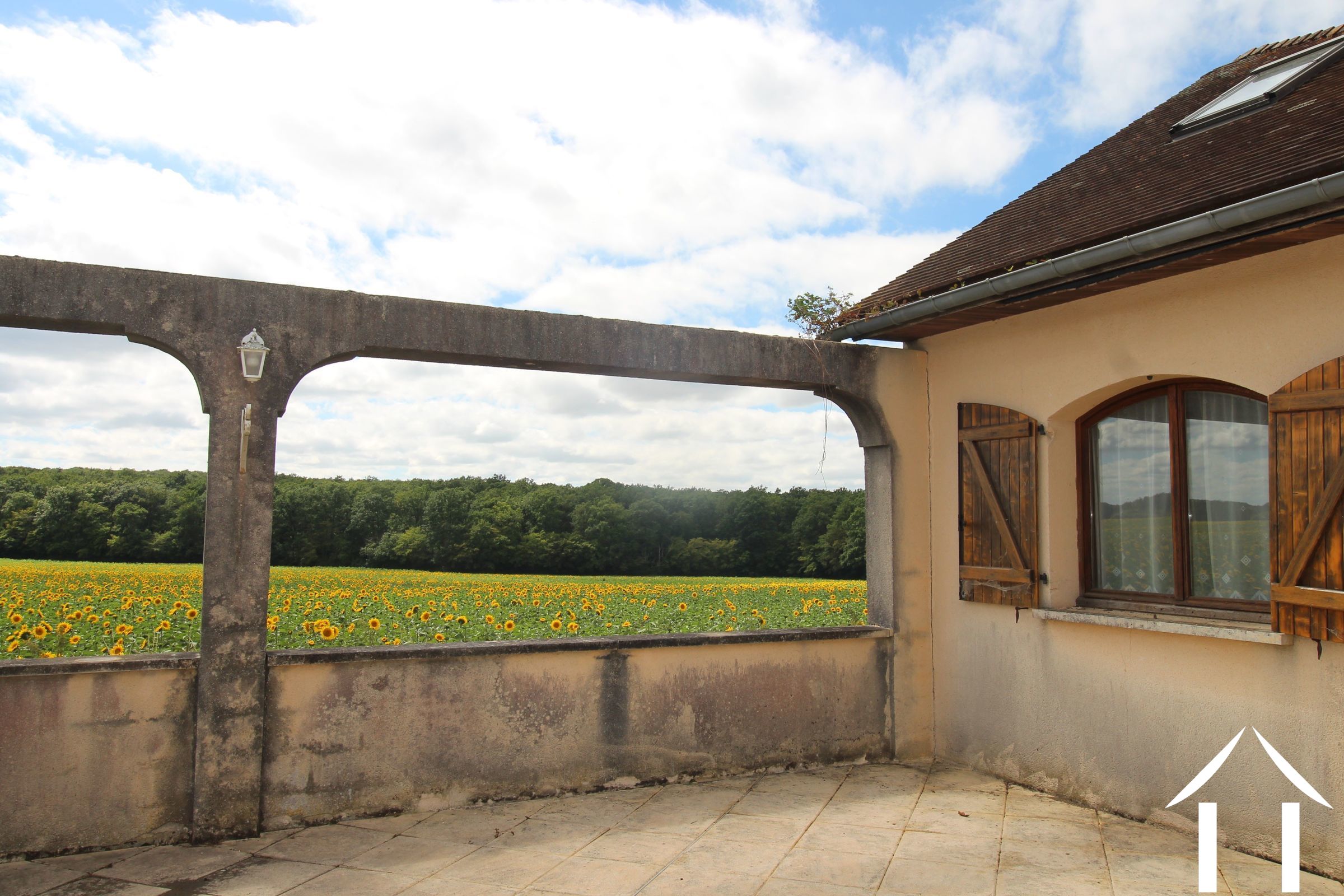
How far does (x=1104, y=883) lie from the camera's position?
3846 millimetres

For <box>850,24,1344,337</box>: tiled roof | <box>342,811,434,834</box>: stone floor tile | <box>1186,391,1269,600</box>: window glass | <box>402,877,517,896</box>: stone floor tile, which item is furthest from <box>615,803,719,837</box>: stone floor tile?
<box>850,24,1344,337</box>: tiled roof

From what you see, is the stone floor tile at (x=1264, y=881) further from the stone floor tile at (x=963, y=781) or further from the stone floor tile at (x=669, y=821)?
the stone floor tile at (x=669, y=821)

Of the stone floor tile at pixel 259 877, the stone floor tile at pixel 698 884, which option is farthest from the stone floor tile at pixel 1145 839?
the stone floor tile at pixel 259 877

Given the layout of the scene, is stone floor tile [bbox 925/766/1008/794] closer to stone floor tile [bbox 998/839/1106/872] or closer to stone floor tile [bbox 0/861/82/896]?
stone floor tile [bbox 998/839/1106/872]

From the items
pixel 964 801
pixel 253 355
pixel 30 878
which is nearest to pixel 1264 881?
pixel 964 801

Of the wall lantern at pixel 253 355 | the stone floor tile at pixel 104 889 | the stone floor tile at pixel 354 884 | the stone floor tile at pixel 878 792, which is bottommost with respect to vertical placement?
the stone floor tile at pixel 878 792

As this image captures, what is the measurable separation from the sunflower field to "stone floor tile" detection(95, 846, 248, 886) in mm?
1212

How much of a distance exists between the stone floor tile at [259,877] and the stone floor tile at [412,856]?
0.66ft

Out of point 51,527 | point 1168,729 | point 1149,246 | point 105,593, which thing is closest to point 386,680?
point 1168,729

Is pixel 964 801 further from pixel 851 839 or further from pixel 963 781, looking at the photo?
pixel 851 839

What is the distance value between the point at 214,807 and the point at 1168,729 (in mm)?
5058

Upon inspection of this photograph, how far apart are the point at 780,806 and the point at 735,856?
90cm

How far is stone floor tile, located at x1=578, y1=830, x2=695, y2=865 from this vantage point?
13.7 ft

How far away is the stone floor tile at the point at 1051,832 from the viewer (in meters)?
4.43
